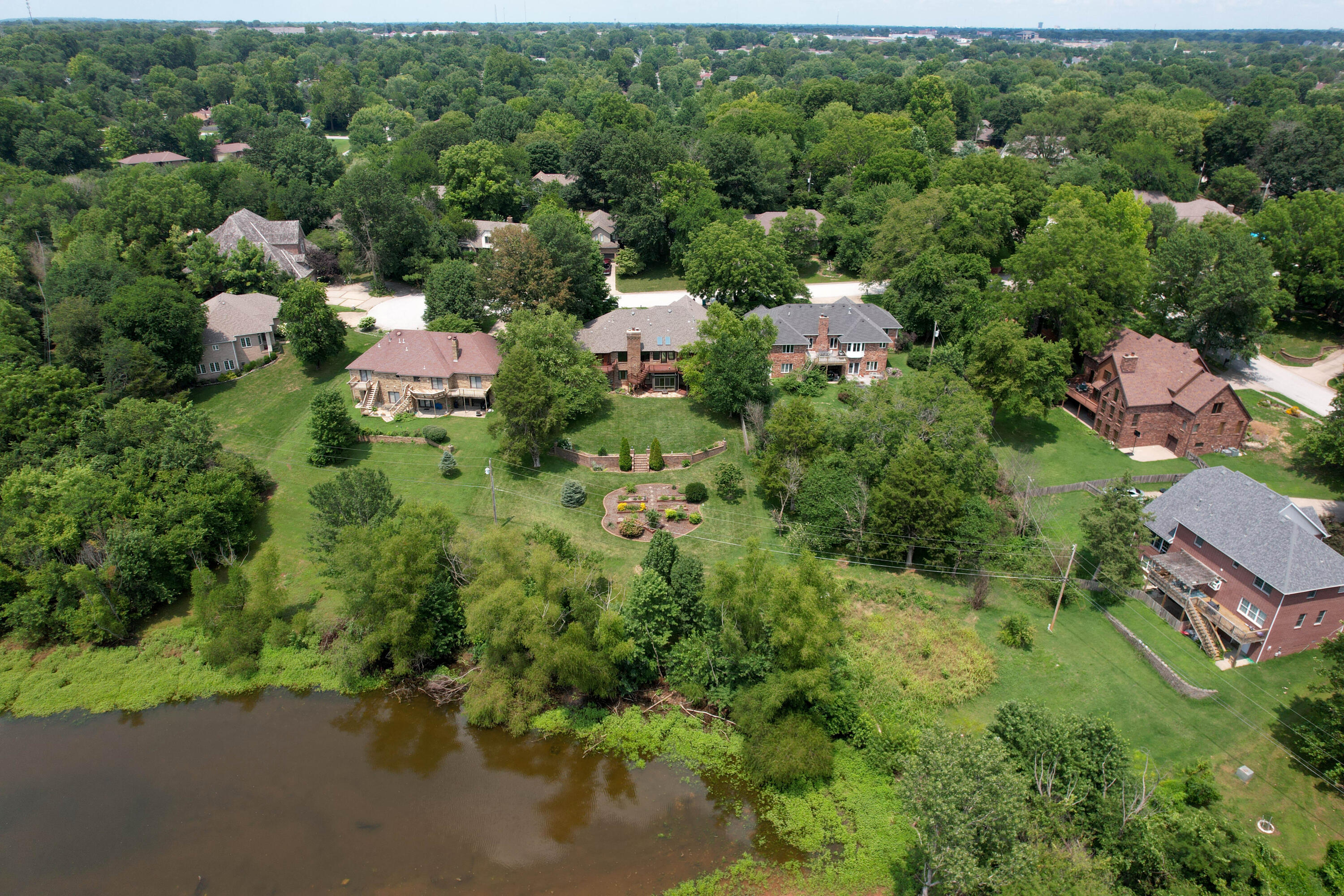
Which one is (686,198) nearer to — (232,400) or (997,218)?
(997,218)

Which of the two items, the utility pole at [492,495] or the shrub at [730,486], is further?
the shrub at [730,486]

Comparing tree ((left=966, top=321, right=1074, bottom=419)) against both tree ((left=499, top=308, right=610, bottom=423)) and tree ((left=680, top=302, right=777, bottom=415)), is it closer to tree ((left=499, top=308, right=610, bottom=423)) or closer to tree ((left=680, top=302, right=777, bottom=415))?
tree ((left=680, top=302, right=777, bottom=415))

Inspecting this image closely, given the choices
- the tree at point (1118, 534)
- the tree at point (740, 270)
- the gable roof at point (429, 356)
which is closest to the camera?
the tree at point (1118, 534)

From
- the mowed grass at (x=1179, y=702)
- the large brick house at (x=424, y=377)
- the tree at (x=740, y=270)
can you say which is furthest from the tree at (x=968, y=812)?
the tree at (x=740, y=270)

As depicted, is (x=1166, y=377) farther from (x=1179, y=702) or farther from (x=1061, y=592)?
(x=1179, y=702)

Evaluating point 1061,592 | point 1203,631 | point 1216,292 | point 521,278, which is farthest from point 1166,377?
point 521,278

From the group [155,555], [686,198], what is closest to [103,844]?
[155,555]

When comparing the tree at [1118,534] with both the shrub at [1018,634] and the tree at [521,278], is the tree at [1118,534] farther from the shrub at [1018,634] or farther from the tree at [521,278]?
the tree at [521,278]
